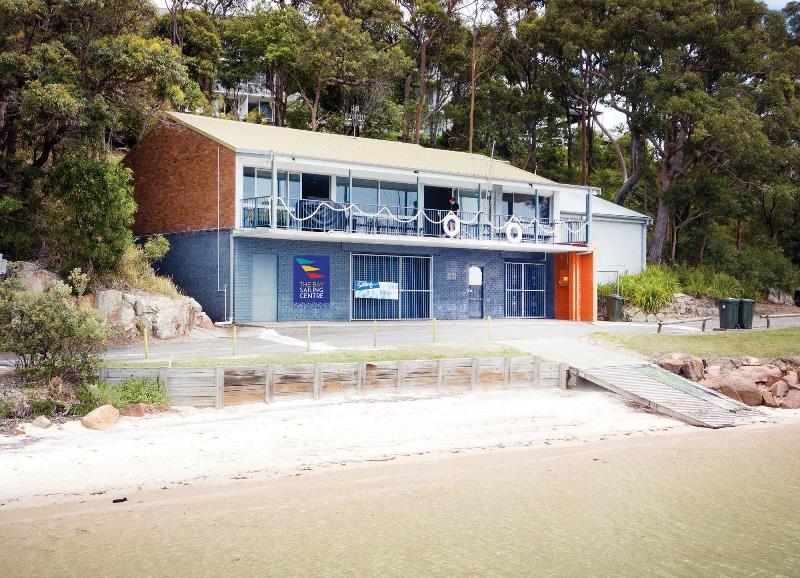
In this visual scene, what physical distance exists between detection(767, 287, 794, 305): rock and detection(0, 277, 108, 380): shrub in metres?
36.0

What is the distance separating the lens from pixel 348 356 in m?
17.0

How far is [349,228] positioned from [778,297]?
25650mm

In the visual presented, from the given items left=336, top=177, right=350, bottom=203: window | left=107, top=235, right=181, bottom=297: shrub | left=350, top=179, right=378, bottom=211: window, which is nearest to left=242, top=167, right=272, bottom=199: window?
left=336, top=177, right=350, bottom=203: window

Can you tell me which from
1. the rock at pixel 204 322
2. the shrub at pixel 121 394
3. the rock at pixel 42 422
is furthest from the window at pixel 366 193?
the rock at pixel 42 422

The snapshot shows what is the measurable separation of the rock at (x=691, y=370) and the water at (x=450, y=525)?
5.84 metres

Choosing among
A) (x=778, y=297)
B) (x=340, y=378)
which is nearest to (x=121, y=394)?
(x=340, y=378)

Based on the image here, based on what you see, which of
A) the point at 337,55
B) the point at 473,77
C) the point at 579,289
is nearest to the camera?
the point at 579,289

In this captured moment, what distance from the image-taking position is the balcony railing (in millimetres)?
25844

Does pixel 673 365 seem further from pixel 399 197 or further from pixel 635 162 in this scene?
pixel 635 162

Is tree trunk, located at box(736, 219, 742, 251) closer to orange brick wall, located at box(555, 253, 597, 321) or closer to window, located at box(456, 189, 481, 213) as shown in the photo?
orange brick wall, located at box(555, 253, 597, 321)

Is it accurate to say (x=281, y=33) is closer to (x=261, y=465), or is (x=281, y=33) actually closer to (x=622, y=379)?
(x=622, y=379)

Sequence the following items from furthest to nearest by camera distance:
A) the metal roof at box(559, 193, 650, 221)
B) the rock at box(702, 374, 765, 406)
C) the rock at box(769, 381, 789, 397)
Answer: the metal roof at box(559, 193, 650, 221), the rock at box(769, 381, 789, 397), the rock at box(702, 374, 765, 406)

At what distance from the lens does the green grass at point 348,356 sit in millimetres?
15250

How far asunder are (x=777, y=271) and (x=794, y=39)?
49.4ft
